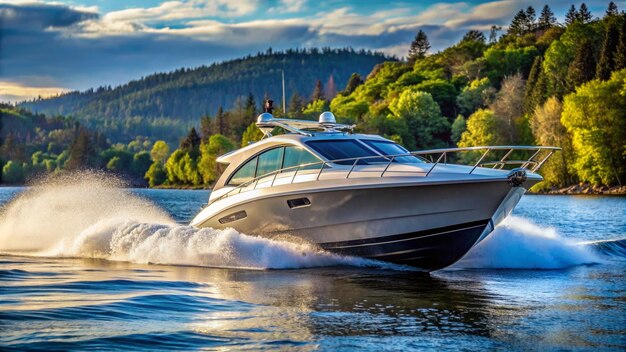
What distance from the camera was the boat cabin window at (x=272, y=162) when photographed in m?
15.2

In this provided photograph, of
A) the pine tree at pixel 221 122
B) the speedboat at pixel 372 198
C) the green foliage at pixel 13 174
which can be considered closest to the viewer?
the speedboat at pixel 372 198


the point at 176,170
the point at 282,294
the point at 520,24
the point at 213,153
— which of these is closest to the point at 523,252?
the point at 282,294

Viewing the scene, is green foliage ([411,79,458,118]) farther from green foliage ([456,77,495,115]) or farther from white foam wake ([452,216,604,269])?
white foam wake ([452,216,604,269])

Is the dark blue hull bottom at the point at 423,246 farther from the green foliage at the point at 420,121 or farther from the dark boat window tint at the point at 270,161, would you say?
the green foliage at the point at 420,121

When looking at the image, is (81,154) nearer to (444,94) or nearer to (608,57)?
(444,94)

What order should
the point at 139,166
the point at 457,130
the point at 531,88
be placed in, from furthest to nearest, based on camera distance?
the point at 139,166, the point at 457,130, the point at 531,88

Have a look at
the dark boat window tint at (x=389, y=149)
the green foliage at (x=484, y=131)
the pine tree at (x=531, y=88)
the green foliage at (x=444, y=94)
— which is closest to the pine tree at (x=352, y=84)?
the green foliage at (x=444, y=94)

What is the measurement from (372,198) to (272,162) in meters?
3.15

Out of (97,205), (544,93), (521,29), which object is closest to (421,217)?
(97,205)

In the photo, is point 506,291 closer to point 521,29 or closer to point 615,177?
point 615,177

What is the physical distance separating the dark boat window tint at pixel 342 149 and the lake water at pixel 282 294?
1.92m

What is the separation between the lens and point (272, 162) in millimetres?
15992

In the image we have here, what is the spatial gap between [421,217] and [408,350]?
5711mm

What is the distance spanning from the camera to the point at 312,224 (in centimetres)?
1452
